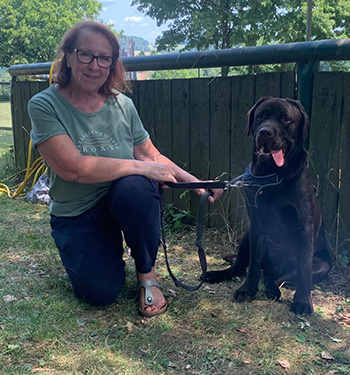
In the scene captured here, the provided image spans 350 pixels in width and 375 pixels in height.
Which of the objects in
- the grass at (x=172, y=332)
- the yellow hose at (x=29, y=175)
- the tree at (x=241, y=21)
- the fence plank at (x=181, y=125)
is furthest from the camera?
the tree at (x=241, y=21)

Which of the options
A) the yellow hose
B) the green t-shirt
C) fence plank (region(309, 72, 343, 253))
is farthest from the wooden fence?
the yellow hose

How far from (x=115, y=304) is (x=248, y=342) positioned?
865 millimetres

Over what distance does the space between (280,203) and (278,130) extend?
1.42 feet

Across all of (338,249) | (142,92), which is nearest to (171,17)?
(142,92)

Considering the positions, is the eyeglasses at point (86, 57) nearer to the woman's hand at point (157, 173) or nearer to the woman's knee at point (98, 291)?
the woman's hand at point (157, 173)

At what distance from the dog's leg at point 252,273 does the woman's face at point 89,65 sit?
1.33m

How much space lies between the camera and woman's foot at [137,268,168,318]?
2.53m

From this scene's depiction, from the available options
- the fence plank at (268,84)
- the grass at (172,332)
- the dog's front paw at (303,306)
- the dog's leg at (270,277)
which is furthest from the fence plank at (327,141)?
the dog's front paw at (303,306)

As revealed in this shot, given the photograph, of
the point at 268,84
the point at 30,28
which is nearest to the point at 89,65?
the point at 268,84

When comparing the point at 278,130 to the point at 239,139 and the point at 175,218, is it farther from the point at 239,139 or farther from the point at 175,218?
the point at 175,218

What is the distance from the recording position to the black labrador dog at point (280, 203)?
2.46 meters

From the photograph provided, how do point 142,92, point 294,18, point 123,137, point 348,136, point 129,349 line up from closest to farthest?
point 129,349, point 123,137, point 348,136, point 142,92, point 294,18

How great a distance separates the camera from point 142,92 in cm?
452

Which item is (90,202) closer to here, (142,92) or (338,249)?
(338,249)
